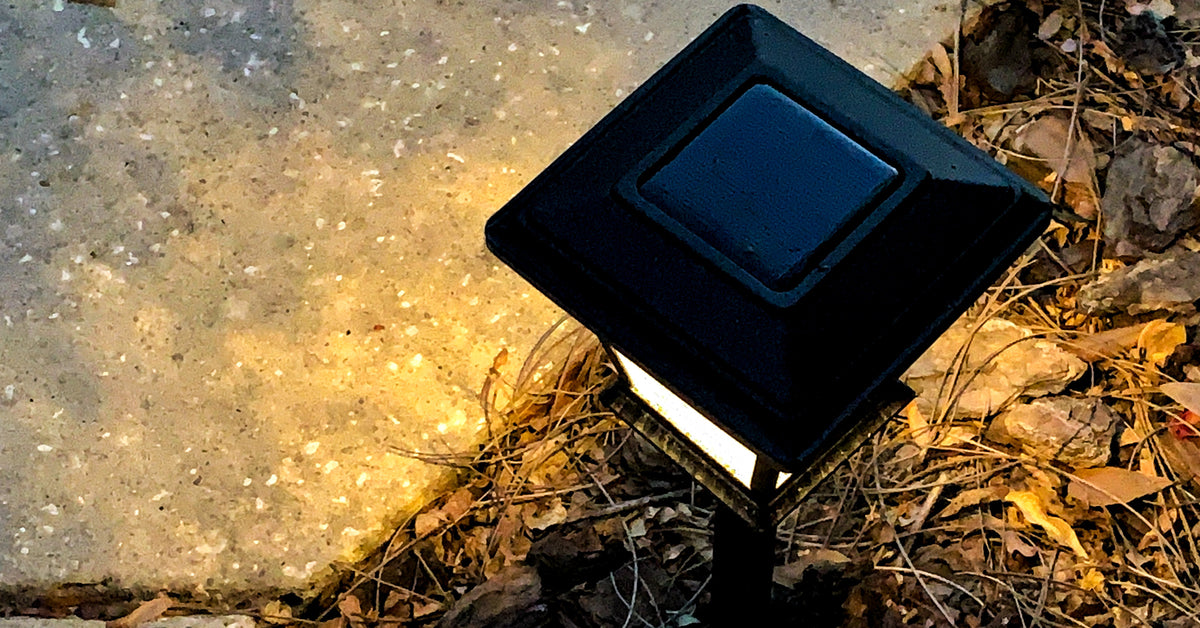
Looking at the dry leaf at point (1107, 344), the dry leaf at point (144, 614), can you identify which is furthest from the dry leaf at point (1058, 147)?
the dry leaf at point (144, 614)

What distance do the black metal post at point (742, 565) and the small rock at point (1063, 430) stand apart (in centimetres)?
59

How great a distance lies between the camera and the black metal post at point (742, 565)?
4.17 ft

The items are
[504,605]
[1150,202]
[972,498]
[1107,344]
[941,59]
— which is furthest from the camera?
[941,59]

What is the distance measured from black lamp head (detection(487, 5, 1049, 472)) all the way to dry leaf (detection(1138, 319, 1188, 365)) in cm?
104

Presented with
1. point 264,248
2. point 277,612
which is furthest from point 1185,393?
point 264,248

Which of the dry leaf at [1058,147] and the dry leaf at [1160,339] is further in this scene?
the dry leaf at [1058,147]

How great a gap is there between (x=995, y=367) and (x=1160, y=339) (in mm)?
276

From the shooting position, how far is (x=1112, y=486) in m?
1.76

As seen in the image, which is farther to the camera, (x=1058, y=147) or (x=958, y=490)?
(x=1058, y=147)

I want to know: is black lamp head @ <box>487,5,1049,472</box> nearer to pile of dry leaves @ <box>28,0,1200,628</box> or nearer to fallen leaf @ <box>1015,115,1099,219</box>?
pile of dry leaves @ <box>28,0,1200,628</box>

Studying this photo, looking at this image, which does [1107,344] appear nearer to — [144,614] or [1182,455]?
[1182,455]

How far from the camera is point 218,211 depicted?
215 cm

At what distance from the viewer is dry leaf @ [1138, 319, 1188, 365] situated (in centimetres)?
187

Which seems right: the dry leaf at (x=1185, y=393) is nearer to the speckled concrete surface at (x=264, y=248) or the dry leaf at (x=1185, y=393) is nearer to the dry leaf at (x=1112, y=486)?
the dry leaf at (x=1112, y=486)
